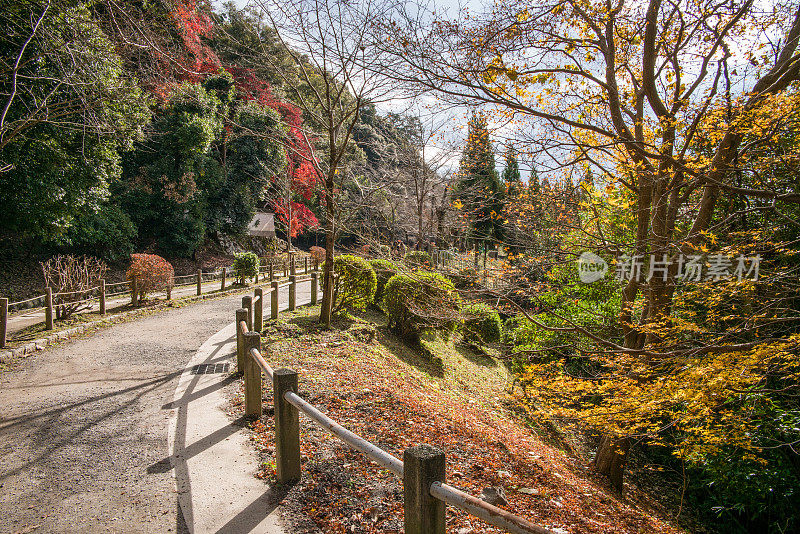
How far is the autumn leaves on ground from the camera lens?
3.46 metres

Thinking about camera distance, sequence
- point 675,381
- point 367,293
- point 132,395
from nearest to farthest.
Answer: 1. point 675,381
2. point 132,395
3. point 367,293

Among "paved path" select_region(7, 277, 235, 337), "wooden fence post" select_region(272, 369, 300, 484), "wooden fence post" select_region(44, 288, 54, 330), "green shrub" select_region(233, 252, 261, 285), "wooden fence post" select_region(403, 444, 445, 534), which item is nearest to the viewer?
"wooden fence post" select_region(403, 444, 445, 534)

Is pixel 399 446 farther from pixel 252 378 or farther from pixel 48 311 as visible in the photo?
pixel 48 311

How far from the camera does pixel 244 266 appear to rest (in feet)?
60.4

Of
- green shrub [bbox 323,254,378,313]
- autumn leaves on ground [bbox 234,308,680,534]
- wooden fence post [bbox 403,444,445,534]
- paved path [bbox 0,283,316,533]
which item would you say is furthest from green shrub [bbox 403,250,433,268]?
wooden fence post [bbox 403,444,445,534]

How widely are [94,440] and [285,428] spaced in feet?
8.71

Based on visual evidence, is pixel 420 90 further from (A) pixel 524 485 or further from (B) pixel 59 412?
(B) pixel 59 412

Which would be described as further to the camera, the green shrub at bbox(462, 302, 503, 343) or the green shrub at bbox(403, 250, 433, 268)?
the green shrub at bbox(462, 302, 503, 343)

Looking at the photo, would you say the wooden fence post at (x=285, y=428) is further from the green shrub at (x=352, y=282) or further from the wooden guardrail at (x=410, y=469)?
the green shrub at (x=352, y=282)

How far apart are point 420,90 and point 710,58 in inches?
154

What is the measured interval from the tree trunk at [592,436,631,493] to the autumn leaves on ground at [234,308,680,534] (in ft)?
0.87

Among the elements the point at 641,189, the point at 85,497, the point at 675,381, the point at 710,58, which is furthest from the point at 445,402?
the point at 710,58

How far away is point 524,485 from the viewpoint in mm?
4762

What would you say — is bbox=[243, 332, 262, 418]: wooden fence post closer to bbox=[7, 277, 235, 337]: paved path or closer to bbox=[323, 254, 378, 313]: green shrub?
bbox=[323, 254, 378, 313]: green shrub
